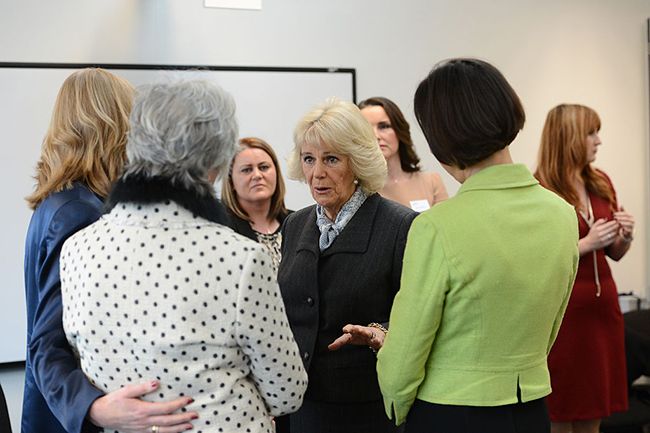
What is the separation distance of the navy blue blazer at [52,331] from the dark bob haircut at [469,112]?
2.74 ft

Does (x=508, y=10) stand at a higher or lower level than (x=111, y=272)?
higher

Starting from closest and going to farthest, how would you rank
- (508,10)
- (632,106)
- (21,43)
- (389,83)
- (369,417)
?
1. (369,417)
2. (21,43)
3. (389,83)
4. (508,10)
5. (632,106)

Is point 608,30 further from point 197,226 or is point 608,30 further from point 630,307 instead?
point 197,226

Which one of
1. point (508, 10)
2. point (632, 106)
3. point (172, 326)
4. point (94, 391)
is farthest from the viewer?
point (632, 106)

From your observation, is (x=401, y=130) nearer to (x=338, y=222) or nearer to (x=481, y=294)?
(x=338, y=222)

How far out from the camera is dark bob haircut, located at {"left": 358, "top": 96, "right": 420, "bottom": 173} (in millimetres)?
3578

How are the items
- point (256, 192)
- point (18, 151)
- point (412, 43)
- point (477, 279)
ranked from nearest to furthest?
point (477, 279) → point (256, 192) → point (18, 151) → point (412, 43)

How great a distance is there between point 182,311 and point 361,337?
28.7 inches

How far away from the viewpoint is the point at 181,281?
1.38m

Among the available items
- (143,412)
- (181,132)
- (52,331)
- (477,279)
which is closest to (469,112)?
(477,279)

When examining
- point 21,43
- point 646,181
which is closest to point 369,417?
point 21,43

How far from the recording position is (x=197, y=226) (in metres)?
1.44

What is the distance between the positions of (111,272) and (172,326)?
163 mm

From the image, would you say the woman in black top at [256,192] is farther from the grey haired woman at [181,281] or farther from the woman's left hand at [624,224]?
the grey haired woman at [181,281]
